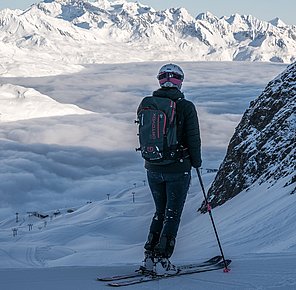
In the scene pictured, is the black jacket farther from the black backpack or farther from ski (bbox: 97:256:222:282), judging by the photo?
ski (bbox: 97:256:222:282)

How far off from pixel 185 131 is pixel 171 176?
608 mm

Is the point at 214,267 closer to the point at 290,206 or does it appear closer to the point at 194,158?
the point at 194,158

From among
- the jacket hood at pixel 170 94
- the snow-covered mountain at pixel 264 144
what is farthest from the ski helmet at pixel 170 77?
the snow-covered mountain at pixel 264 144

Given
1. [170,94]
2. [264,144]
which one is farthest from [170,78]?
[264,144]

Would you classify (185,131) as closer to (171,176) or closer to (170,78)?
(171,176)

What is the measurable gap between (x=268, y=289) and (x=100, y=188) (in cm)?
19301

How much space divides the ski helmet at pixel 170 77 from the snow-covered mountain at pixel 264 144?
1325 cm

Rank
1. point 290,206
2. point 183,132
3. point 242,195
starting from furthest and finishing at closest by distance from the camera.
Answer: point 242,195, point 290,206, point 183,132

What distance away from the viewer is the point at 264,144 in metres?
25.9

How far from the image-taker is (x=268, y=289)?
593 centimetres

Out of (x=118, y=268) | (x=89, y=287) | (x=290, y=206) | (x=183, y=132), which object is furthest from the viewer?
(x=290, y=206)

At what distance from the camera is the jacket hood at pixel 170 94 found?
692 cm

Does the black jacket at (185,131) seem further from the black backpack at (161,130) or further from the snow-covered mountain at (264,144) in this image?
the snow-covered mountain at (264,144)

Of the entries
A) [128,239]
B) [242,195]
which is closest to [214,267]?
[242,195]
